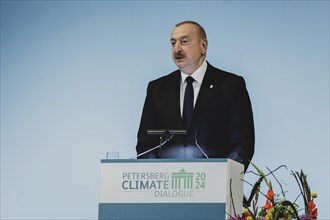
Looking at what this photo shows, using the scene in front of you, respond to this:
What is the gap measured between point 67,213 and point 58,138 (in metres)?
0.55

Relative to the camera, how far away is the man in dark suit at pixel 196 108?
14.9 feet

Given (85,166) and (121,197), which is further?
(85,166)

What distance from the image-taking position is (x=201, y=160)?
3721 millimetres

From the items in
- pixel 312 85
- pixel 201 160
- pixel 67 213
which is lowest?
pixel 67 213

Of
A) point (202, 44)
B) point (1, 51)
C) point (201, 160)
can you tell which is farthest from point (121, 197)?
point (1, 51)

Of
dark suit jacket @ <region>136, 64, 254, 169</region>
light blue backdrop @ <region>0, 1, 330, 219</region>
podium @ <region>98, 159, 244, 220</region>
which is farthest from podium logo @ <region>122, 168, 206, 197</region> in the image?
light blue backdrop @ <region>0, 1, 330, 219</region>

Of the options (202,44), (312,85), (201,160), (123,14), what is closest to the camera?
(201,160)

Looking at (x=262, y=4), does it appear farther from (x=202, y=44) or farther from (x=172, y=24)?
(x=202, y=44)

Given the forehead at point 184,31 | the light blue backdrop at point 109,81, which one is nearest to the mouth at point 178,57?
the forehead at point 184,31

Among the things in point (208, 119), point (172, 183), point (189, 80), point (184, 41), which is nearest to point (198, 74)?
point (189, 80)

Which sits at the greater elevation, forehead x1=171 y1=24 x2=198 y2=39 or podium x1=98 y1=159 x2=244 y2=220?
forehead x1=171 y1=24 x2=198 y2=39

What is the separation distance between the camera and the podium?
3.70 meters

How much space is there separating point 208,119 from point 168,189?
3.06ft

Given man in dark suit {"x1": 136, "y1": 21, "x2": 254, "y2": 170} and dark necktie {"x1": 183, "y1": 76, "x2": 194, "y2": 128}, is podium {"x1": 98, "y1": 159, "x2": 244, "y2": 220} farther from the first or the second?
dark necktie {"x1": 183, "y1": 76, "x2": 194, "y2": 128}
